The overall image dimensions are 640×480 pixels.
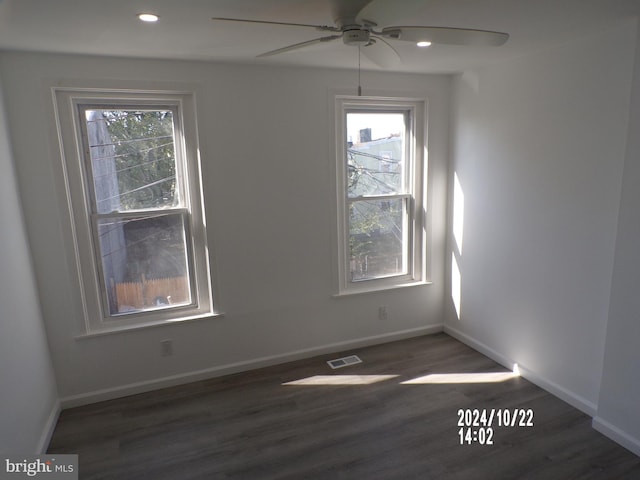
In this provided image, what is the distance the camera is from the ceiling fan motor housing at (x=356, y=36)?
1.72m

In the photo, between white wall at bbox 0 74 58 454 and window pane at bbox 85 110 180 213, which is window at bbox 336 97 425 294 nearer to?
window pane at bbox 85 110 180 213

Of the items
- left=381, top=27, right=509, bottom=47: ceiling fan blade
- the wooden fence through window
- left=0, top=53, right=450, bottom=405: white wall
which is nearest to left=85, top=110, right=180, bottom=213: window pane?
left=0, top=53, right=450, bottom=405: white wall

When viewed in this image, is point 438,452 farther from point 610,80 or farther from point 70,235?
point 70,235

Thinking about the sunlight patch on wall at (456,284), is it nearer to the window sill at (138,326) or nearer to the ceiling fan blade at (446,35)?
the window sill at (138,326)

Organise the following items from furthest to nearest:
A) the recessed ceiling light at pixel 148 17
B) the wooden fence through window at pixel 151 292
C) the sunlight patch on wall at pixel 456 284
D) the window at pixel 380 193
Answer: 1. the sunlight patch on wall at pixel 456 284
2. the window at pixel 380 193
3. the wooden fence through window at pixel 151 292
4. the recessed ceiling light at pixel 148 17

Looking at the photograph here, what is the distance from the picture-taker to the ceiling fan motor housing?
172 cm

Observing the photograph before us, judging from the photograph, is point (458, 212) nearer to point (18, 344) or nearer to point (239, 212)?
point (239, 212)

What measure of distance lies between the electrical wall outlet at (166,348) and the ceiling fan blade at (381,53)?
2.43 m

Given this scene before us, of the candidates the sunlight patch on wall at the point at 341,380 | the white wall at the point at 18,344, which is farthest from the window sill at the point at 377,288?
the white wall at the point at 18,344

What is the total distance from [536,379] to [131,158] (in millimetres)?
3326

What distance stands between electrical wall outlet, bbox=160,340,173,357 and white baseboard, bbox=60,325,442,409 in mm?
187

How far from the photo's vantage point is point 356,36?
5.71 feet

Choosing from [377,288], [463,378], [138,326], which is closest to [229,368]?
[138,326]

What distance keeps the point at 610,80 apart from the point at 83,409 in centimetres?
394
